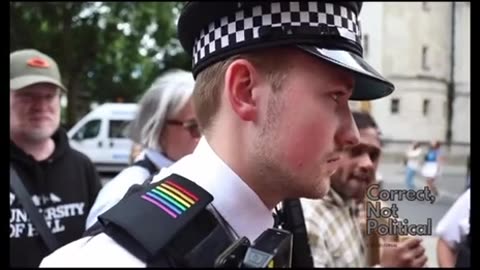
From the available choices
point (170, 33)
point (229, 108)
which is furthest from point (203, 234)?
point (170, 33)

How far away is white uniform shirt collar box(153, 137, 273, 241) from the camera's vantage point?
1000mm

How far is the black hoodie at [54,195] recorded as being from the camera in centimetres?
232

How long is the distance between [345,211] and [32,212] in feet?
4.39

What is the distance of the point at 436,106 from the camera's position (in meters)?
1.91

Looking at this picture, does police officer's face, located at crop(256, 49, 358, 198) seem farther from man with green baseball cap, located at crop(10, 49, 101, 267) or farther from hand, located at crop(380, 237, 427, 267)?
man with green baseball cap, located at crop(10, 49, 101, 267)

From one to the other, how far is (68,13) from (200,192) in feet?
37.8

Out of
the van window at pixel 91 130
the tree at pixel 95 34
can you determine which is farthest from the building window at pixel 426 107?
the van window at pixel 91 130

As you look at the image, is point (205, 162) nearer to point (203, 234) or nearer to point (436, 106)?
point (203, 234)

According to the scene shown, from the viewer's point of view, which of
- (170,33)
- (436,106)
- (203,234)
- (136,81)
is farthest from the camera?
(136,81)

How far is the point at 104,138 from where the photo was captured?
13.7 metres

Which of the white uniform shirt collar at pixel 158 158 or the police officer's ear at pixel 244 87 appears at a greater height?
the police officer's ear at pixel 244 87

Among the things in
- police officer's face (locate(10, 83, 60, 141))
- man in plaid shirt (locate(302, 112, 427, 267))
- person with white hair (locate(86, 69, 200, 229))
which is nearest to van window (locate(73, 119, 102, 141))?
police officer's face (locate(10, 83, 60, 141))

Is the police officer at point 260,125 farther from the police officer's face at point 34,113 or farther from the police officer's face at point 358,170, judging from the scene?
the police officer's face at point 34,113
